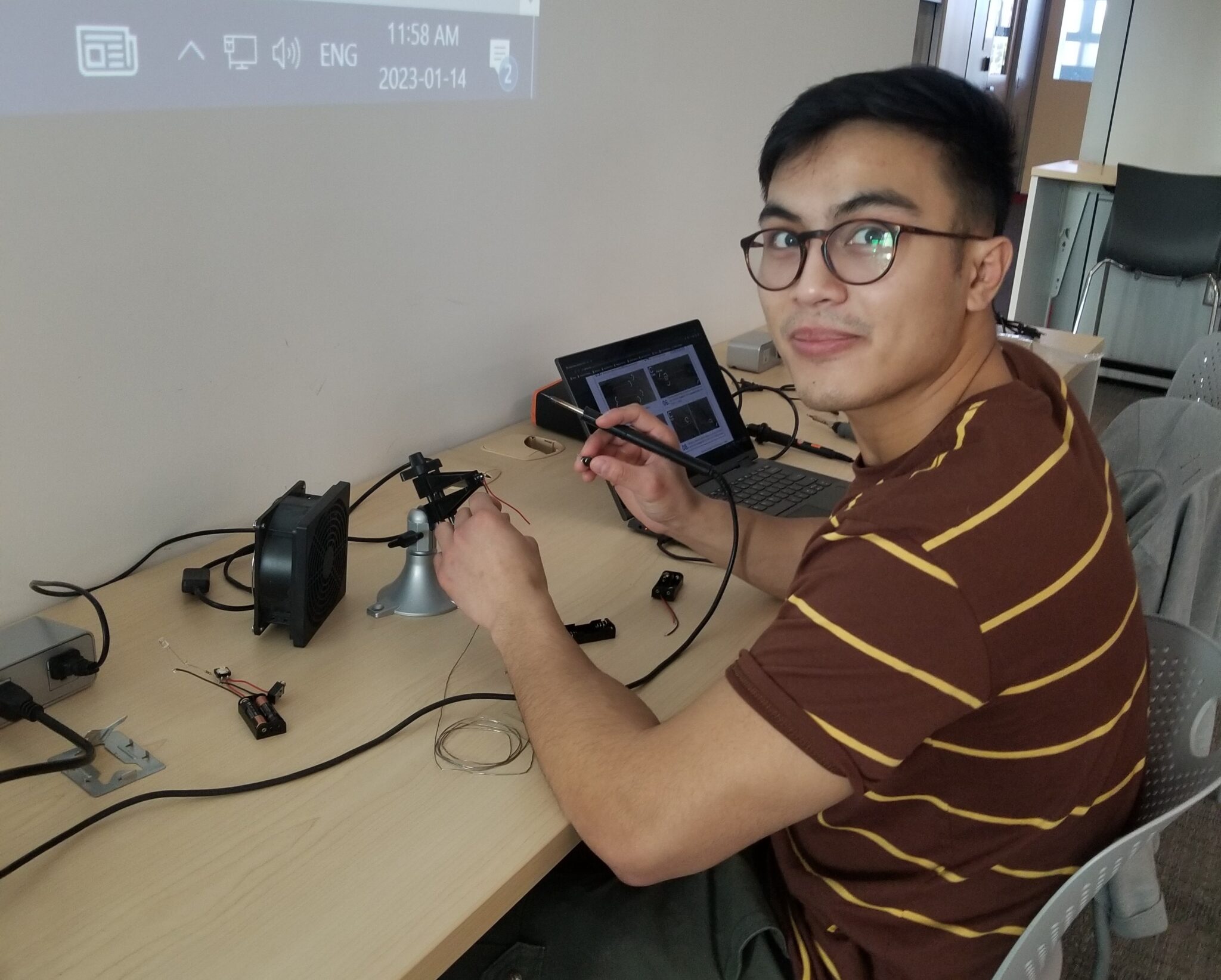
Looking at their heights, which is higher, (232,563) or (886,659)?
(886,659)

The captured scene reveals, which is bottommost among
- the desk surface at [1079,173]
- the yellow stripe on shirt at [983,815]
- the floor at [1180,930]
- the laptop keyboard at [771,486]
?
the floor at [1180,930]

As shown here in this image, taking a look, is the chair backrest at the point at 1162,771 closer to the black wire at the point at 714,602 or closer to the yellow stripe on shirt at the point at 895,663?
the yellow stripe on shirt at the point at 895,663

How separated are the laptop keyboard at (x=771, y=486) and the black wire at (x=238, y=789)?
619 mm

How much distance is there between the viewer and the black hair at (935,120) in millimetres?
976

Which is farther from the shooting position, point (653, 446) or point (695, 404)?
point (695, 404)

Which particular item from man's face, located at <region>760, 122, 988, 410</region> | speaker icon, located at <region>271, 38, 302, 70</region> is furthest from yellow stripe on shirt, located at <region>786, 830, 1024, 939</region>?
speaker icon, located at <region>271, 38, 302, 70</region>

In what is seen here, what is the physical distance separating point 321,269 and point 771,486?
0.75 meters

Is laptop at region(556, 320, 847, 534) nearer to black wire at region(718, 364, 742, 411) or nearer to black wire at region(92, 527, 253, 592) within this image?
black wire at region(718, 364, 742, 411)

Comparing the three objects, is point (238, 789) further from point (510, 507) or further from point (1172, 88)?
point (1172, 88)

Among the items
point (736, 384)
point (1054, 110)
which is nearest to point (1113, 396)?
point (736, 384)

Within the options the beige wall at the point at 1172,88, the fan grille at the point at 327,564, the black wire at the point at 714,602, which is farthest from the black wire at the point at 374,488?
the beige wall at the point at 1172,88

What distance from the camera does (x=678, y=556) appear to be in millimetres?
1365

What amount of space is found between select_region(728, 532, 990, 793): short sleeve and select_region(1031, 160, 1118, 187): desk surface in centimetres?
425

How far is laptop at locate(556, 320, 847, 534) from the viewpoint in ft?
4.90
